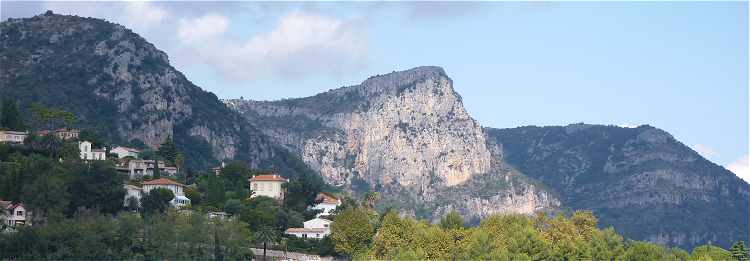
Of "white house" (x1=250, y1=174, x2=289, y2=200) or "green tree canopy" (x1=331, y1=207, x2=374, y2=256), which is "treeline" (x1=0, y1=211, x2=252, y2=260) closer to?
"green tree canopy" (x1=331, y1=207, x2=374, y2=256)

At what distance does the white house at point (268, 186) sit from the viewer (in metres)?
176

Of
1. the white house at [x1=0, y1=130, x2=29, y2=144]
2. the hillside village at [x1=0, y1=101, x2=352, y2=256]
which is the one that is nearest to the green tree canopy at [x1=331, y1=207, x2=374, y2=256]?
the hillside village at [x1=0, y1=101, x2=352, y2=256]

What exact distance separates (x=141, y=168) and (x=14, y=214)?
128 ft

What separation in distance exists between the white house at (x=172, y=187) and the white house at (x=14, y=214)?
22156 millimetres

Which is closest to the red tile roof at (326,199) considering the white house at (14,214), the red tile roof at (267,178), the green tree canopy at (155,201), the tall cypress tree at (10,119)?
the red tile roof at (267,178)

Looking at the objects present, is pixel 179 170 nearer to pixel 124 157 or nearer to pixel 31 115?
pixel 124 157

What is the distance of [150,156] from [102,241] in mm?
58615

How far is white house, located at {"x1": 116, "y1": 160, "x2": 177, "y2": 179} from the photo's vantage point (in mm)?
168125

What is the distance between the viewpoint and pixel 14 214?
134m

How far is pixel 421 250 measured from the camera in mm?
136750

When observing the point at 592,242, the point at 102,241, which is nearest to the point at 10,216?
the point at 102,241

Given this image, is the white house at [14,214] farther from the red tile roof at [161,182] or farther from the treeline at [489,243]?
the treeline at [489,243]

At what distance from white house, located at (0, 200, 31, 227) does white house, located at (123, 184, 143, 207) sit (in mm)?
13388

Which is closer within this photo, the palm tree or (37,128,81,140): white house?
the palm tree
